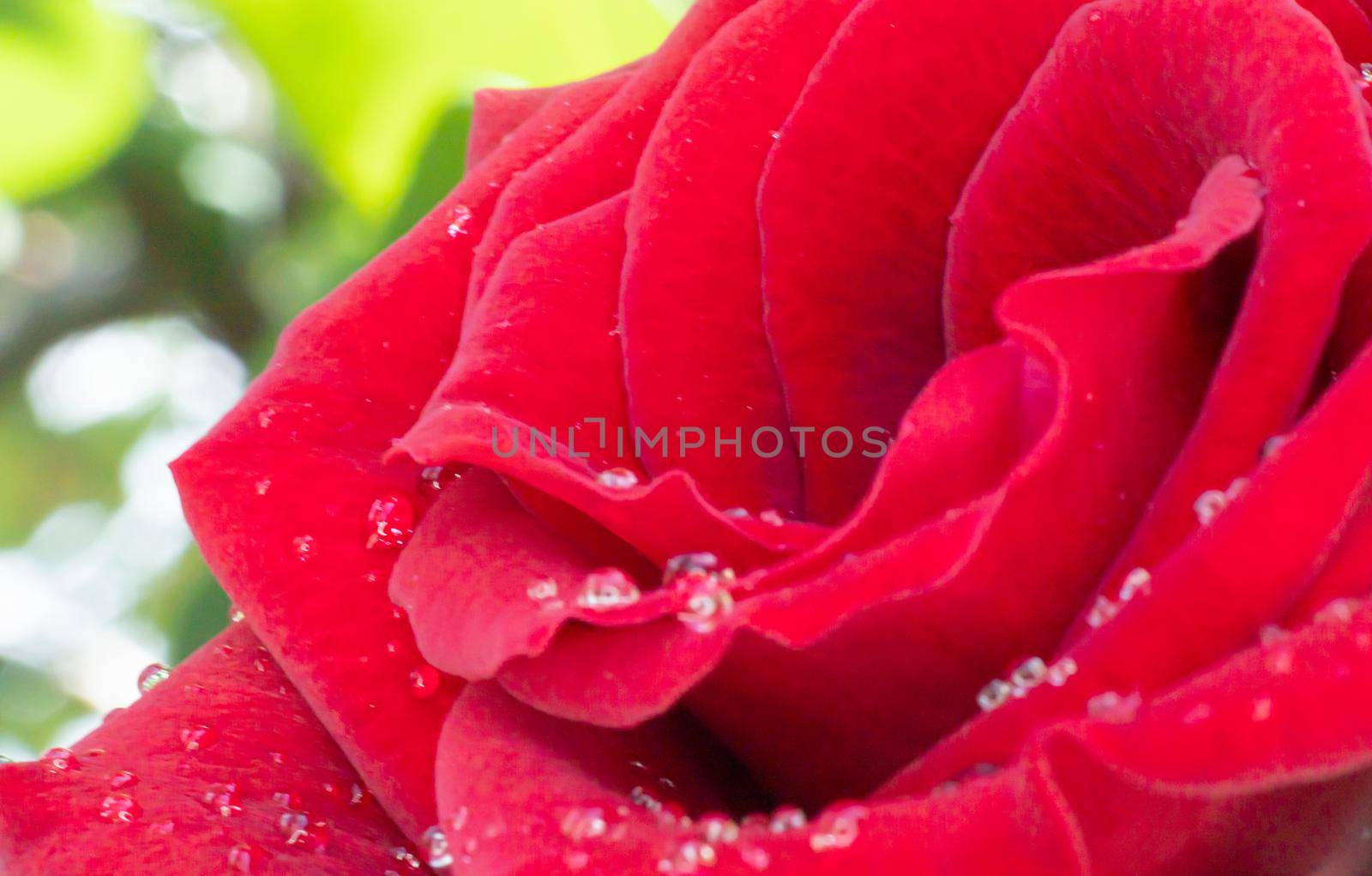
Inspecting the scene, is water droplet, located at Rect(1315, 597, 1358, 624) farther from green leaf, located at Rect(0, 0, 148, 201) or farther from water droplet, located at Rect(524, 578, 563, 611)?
green leaf, located at Rect(0, 0, 148, 201)

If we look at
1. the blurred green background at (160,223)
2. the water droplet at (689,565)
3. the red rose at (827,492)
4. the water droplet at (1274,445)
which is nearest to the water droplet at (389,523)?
the red rose at (827,492)

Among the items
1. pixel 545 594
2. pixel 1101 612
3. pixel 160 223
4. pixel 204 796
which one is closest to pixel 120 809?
pixel 204 796

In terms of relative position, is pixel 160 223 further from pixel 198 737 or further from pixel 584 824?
pixel 584 824

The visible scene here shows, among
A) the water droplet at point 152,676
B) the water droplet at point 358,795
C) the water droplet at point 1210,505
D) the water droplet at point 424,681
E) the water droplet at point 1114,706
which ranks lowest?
the water droplet at point 358,795

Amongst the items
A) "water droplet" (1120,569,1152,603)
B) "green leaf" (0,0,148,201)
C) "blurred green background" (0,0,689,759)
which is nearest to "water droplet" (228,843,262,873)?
"water droplet" (1120,569,1152,603)

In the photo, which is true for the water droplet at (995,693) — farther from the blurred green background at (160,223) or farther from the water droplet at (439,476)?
the blurred green background at (160,223)

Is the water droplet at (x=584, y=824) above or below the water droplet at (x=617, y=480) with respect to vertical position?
below

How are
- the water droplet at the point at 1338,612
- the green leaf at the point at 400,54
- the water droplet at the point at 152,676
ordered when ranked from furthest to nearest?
1. the green leaf at the point at 400,54
2. the water droplet at the point at 152,676
3. the water droplet at the point at 1338,612

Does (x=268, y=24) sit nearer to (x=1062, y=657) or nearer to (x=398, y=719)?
(x=398, y=719)
